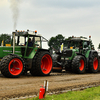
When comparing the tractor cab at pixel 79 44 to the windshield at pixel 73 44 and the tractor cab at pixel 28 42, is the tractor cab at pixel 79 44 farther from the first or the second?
the tractor cab at pixel 28 42

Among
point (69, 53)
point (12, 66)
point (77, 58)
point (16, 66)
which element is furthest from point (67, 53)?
point (12, 66)

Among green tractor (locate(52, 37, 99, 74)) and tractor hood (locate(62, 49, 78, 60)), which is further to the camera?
tractor hood (locate(62, 49, 78, 60))

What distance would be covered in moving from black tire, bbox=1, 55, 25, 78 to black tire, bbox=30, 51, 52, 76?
0.97m

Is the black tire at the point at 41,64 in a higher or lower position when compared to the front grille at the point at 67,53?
lower

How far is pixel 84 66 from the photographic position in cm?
1357

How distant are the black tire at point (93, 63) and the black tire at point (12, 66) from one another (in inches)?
241

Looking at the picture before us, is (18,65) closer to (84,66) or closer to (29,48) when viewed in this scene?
(29,48)

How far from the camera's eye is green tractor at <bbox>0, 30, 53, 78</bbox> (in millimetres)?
9508

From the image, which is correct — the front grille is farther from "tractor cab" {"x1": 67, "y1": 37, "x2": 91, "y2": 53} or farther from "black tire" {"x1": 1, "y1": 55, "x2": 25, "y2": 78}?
"black tire" {"x1": 1, "y1": 55, "x2": 25, "y2": 78}

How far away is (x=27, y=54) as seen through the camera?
10.5m

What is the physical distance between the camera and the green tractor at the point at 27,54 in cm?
951

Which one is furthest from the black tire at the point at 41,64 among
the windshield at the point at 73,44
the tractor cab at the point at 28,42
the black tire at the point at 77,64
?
the windshield at the point at 73,44

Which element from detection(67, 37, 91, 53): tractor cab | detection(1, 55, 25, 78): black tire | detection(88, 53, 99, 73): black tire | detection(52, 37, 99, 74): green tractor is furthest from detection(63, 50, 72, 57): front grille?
detection(1, 55, 25, 78): black tire

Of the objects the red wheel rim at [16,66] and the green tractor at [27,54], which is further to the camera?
the green tractor at [27,54]
